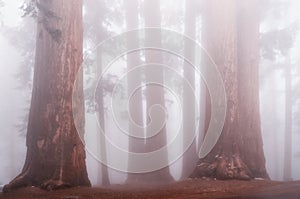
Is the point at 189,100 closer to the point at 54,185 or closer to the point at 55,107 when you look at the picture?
the point at 55,107

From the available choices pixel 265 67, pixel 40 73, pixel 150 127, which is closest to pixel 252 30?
Result: pixel 40 73

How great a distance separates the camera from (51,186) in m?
6.89

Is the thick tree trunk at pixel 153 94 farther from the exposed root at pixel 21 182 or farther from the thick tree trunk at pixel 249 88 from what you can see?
the exposed root at pixel 21 182

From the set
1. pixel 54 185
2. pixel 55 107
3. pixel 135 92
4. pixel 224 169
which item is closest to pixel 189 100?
pixel 135 92

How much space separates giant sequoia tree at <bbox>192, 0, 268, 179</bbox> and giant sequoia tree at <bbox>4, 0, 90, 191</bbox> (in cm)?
337

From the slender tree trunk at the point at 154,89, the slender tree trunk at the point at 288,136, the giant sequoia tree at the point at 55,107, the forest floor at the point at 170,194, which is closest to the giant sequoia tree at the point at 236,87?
the forest floor at the point at 170,194

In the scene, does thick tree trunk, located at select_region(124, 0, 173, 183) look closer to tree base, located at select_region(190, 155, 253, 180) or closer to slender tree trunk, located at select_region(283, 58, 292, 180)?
tree base, located at select_region(190, 155, 253, 180)

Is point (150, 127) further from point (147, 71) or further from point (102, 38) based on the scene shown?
point (102, 38)

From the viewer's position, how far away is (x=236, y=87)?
375 inches

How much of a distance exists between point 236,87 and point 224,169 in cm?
215

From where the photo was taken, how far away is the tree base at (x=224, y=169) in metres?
8.58

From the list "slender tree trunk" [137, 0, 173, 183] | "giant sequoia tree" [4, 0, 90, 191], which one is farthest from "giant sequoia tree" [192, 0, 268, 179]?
"slender tree trunk" [137, 0, 173, 183]

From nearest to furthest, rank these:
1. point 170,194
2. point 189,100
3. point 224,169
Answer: point 170,194 → point 224,169 → point 189,100

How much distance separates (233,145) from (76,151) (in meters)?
3.90
